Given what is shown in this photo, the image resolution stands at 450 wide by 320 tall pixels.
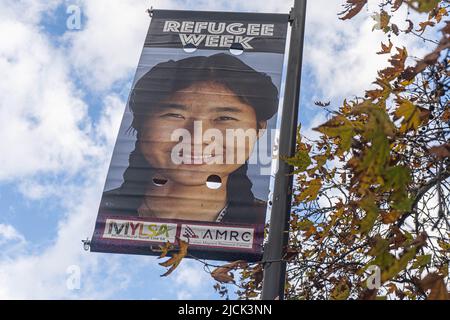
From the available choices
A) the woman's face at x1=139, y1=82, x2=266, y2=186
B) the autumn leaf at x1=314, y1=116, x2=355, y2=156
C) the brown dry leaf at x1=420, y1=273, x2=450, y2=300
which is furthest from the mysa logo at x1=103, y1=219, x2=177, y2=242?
the brown dry leaf at x1=420, y1=273, x2=450, y2=300

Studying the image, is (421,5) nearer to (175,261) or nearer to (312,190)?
(312,190)

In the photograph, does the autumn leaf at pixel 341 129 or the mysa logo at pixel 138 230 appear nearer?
the autumn leaf at pixel 341 129

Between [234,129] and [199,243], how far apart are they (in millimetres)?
1198

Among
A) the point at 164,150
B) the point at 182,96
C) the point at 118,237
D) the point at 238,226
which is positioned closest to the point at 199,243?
the point at 238,226

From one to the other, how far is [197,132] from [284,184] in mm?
1496

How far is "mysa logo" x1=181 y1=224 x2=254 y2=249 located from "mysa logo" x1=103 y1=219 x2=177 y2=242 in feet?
0.46

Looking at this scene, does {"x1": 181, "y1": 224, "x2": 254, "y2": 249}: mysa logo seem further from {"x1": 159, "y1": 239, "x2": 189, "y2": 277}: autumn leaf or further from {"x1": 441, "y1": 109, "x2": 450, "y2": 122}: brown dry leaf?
{"x1": 441, "y1": 109, "x2": 450, "y2": 122}: brown dry leaf

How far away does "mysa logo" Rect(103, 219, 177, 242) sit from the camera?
450 centimetres

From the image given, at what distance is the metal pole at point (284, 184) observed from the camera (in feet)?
A: 11.6

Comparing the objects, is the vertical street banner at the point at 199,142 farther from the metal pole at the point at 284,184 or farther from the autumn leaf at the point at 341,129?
the autumn leaf at the point at 341,129

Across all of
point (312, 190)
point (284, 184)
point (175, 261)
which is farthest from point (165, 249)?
point (312, 190)

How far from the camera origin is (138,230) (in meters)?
4.53

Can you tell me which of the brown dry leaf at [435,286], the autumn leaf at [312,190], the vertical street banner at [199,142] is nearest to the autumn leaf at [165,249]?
the vertical street banner at [199,142]
